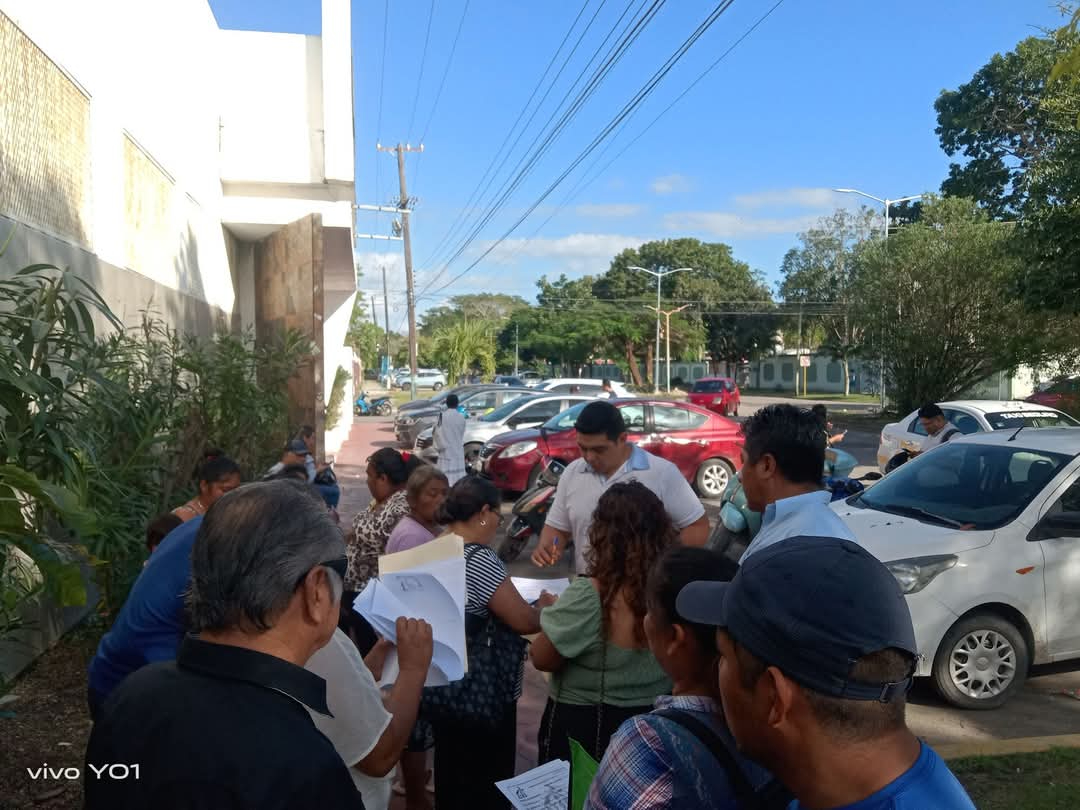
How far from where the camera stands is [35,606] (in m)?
5.33

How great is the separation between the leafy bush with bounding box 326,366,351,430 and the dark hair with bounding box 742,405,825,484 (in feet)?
62.8

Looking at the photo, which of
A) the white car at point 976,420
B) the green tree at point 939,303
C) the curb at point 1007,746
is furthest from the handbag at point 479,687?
the green tree at point 939,303

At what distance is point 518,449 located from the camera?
13547 mm

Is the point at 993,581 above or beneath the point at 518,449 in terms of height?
beneath

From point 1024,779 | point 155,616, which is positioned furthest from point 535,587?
point 1024,779

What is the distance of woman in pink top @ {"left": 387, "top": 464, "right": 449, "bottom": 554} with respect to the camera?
424cm

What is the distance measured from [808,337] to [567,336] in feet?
61.0

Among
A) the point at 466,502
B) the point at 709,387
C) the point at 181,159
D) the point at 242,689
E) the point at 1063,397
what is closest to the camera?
the point at 242,689

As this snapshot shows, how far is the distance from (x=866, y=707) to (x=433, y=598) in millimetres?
1687

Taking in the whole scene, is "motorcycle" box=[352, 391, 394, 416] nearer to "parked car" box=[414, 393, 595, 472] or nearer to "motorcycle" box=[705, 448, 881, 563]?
"parked car" box=[414, 393, 595, 472]

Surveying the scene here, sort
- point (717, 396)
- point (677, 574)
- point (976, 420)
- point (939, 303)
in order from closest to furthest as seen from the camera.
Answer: point (677, 574) → point (976, 420) → point (939, 303) → point (717, 396)

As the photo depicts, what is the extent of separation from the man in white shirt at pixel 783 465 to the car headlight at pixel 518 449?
33.3 feet

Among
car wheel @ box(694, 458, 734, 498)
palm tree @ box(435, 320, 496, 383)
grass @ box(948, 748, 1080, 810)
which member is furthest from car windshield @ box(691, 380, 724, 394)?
grass @ box(948, 748, 1080, 810)

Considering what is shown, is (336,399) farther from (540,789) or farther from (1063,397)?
(540,789)
